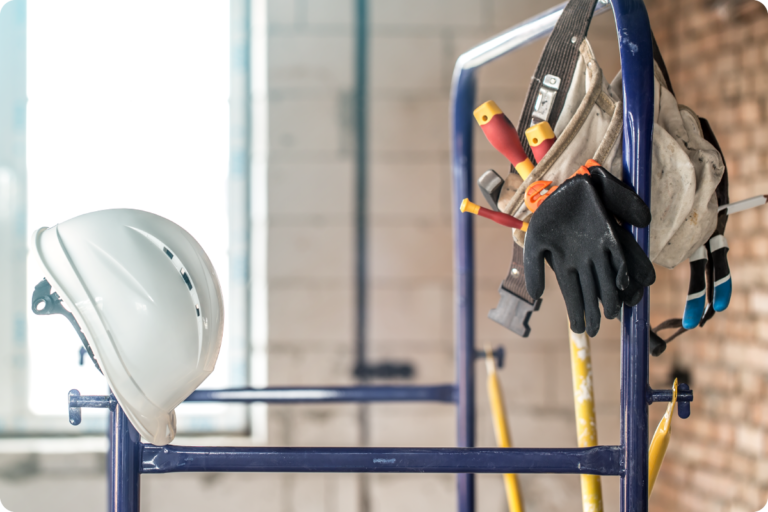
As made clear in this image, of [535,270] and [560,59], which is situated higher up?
[560,59]

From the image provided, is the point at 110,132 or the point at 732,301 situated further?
the point at 110,132

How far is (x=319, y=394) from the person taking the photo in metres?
0.95

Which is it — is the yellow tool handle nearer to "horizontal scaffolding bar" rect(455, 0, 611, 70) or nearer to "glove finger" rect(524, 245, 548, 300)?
"glove finger" rect(524, 245, 548, 300)

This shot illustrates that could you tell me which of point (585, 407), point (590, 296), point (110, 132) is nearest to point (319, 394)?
point (585, 407)

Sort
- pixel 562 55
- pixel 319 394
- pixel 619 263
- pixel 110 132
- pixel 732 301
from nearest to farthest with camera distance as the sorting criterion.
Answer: pixel 619 263 < pixel 562 55 < pixel 319 394 < pixel 732 301 < pixel 110 132

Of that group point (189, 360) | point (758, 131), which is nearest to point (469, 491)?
point (189, 360)

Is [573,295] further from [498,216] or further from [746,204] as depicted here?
[746,204]

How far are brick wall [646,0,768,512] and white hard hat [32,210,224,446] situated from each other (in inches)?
55.3

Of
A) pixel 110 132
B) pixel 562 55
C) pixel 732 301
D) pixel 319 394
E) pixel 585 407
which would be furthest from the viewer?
pixel 110 132

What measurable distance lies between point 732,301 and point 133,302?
4.82 ft

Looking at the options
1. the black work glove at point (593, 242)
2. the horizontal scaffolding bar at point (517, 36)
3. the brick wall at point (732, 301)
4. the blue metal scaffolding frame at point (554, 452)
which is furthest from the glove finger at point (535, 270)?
the brick wall at point (732, 301)

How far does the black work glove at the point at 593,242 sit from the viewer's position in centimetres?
50

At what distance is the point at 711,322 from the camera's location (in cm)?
139

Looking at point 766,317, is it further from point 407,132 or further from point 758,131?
point 407,132
